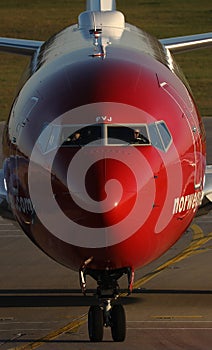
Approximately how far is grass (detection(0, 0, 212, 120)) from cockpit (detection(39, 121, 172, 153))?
37362mm

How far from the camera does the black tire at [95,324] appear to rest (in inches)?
852

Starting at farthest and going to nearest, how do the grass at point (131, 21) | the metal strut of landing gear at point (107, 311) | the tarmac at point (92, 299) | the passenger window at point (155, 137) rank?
1. the grass at point (131, 21)
2. the tarmac at point (92, 299)
3. the metal strut of landing gear at point (107, 311)
4. the passenger window at point (155, 137)

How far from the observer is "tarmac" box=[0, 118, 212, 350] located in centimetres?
2248

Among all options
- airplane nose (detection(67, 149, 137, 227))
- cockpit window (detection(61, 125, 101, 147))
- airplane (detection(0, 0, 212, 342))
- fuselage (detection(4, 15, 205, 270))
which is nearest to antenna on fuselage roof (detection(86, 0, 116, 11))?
airplane (detection(0, 0, 212, 342))

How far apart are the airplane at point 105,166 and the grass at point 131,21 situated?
1403 inches

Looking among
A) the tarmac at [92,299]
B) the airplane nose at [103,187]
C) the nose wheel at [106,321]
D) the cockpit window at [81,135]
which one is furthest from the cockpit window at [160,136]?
the tarmac at [92,299]

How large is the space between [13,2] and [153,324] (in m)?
68.3

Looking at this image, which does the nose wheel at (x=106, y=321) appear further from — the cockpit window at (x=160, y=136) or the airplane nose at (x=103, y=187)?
the airplane nose at (x=103, y=187)

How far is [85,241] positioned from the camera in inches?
768

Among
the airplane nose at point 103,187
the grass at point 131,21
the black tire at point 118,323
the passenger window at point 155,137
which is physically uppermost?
the grass at point 131,21

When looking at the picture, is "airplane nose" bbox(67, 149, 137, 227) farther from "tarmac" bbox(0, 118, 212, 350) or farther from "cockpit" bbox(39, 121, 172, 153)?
"tarmac" bbox(0, 118, 212, 350)

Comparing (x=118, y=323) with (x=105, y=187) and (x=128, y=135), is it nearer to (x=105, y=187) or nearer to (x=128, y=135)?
(x=128, y=135)

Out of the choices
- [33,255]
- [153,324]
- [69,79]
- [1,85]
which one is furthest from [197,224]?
[1,85]

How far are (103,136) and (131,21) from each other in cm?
6012
